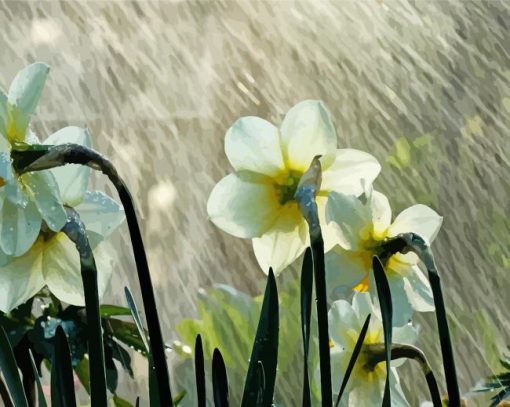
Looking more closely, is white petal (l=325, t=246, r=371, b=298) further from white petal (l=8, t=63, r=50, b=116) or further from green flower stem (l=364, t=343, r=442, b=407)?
white petal (l=8, t=63, r=50, b=116)

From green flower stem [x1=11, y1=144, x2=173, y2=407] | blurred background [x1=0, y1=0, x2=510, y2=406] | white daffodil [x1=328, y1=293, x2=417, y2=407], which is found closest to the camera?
green flower stem [x1=11, y1=144, x2=173, y2=407]

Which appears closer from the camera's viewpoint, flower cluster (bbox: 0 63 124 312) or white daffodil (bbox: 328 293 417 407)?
flower cluster (bbox: 0 63 124 312)

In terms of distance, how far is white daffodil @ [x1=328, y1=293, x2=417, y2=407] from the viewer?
43 cm

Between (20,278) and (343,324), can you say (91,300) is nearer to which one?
(20,278)

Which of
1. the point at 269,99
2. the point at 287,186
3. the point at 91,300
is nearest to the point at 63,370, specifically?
the point at 91,300

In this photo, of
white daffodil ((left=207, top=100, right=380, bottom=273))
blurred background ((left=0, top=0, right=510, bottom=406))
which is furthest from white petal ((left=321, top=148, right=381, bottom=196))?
blurred background ((left=0, top=0, right=510, bottom=406))

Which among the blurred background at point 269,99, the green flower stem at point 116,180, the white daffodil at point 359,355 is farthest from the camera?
the blurred background at point 269,99

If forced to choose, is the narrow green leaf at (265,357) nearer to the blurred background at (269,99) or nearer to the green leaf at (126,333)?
the green leaf at (126,333)

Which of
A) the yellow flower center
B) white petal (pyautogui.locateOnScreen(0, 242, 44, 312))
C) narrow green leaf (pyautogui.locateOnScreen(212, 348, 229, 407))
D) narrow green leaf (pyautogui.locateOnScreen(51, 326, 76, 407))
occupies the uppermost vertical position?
the yellow flower center

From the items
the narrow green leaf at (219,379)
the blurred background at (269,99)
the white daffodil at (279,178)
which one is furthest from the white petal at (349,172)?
the blurred background at (269,99)

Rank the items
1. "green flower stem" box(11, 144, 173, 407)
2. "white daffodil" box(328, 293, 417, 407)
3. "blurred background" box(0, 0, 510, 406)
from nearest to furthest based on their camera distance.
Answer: "green flower stem" box(11, 144, 173, 407)
"white daffodil" box(328, 293, 417, 407)
"blurred background" box(0, 0, 510, 406)

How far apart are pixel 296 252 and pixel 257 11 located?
0.73 meters

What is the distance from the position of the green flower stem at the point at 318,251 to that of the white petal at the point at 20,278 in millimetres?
125

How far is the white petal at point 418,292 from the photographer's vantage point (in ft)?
1.33
